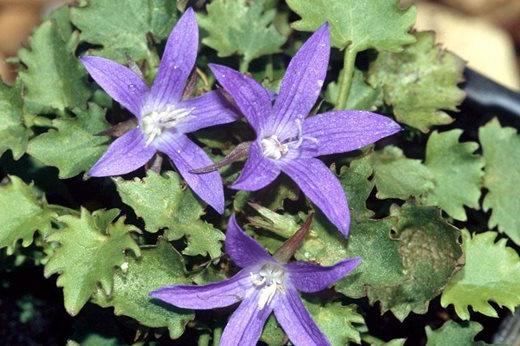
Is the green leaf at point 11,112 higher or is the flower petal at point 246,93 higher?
the flower petal at point 246,93

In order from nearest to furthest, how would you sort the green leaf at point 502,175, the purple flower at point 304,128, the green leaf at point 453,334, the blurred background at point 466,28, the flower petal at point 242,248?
the flower petal at point 242,248 < the purple flower at point 304,128 < the green leaf at point 453,334 < the green leaf at point 502,175 < the blurred background at point 466,28

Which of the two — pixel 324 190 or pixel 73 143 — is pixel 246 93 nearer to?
pixel 324 190

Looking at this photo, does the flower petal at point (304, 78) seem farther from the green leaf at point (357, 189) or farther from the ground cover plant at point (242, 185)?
the green leaf at point (357, 189)

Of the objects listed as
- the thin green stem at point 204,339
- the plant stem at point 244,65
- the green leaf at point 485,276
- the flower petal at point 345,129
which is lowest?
the thin green stem at point 204,339

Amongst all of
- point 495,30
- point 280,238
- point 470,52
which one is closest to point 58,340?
point 280,238

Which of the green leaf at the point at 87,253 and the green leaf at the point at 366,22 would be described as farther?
the green leaf at the point at 366,22

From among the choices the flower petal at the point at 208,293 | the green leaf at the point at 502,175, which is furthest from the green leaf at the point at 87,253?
the green leaf at the point at 502,175

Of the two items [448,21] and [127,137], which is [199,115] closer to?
[127,137]
